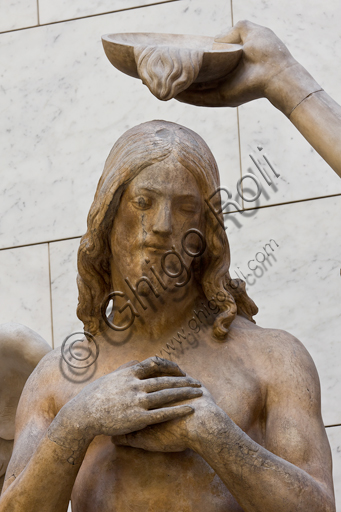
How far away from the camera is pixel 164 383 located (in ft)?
12.4

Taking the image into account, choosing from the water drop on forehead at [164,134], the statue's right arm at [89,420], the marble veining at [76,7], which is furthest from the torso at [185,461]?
the marble veining at [76,7]

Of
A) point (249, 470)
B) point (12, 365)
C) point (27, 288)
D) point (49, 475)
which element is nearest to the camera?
point (249, 470)

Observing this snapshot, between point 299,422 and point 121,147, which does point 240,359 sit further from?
point 121,147

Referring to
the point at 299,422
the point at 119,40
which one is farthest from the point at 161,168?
the point at 299,422

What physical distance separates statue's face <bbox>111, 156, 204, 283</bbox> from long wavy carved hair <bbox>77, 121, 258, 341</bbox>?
1.4 inches

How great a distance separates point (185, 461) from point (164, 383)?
0.34 meters

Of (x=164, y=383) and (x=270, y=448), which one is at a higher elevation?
(x=164, y=383)

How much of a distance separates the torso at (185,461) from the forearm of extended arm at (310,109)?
654 mm

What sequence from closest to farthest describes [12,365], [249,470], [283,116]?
[249,470], [12,365], [283,116]

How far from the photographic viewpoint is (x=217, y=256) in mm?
4293

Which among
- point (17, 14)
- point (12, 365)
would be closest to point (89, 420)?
point (12, 365)

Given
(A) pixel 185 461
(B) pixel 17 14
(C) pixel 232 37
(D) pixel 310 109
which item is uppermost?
(C) pixel 232 37

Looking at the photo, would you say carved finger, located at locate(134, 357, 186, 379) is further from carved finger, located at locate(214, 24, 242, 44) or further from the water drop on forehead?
carved finger, located at locate(214, 24, 242, 44)

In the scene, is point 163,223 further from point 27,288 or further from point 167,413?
point 27,288
